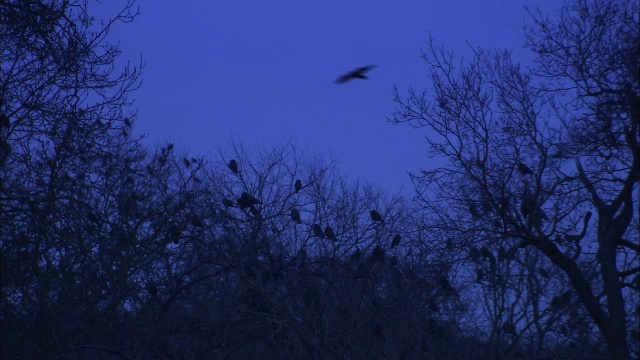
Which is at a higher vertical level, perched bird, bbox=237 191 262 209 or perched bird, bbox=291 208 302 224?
perched bird, bbox=237 191 262 209

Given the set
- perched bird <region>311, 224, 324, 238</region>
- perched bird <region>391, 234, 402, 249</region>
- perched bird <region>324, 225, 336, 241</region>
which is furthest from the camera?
perched bird <region>311, 224, 324, 238</region>

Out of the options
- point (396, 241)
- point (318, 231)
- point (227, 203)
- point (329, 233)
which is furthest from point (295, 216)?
point (396, 241)

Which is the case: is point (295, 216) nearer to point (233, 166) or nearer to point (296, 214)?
point (296, 214)

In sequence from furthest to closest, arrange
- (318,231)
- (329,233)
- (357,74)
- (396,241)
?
(318,231) → (329,233) → (396,241) → (357,74)

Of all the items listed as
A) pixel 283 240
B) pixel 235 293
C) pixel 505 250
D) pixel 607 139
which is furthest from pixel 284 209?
pixel 607 139

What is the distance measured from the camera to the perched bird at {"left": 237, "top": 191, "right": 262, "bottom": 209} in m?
14.3

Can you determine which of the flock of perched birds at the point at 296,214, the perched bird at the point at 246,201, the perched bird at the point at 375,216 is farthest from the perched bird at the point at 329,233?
the perched bird at the point at 246,201

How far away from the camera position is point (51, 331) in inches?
311

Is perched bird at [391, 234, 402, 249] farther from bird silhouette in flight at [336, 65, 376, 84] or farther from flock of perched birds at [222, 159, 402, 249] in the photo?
bird silhouette in flight at [336, 65, 376, 84]

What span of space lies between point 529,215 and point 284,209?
539cm

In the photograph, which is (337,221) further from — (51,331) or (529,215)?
(51,331)

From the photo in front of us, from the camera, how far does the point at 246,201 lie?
47.1ft

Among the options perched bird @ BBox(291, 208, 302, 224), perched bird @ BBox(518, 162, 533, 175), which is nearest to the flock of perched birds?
perched bird @ BBox(291, 208, 302, 224)

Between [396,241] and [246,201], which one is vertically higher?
[246,201]
